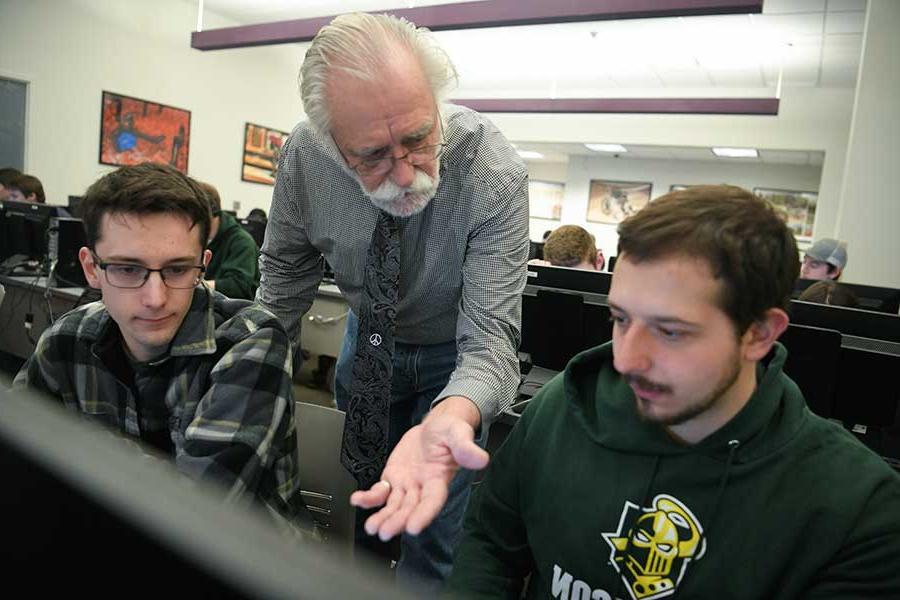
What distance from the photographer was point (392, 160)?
119 centimetres

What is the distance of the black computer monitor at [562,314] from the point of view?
2.24m

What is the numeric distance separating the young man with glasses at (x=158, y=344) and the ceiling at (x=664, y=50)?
3.99 metres

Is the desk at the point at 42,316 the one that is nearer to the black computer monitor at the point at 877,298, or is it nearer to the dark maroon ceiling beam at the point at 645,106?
the black computer monitor at the point at 877,298

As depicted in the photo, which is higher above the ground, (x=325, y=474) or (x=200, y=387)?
(x=200, y=387)

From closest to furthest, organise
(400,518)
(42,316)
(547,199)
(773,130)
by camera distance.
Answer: (400,518) < (42,316) < (773,130) < (547,199)

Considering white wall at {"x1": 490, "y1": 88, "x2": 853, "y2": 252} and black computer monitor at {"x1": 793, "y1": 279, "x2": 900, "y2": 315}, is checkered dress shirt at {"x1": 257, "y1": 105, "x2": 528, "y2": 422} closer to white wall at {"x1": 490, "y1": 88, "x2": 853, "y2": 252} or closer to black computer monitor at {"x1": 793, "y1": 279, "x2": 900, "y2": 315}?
black computer monitor at {"x1": 793, "y1": 279, "x2": 900, "y2": 315}

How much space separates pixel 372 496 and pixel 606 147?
9737 mm

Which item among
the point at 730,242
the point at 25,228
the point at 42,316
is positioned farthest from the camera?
the point at 25,228

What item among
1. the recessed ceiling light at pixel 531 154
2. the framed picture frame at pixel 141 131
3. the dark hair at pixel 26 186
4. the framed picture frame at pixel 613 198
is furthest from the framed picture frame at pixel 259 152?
the framed picture frame at pixel 613 198

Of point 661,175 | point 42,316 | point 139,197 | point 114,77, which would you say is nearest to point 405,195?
point 139,197

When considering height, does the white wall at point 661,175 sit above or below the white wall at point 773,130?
below

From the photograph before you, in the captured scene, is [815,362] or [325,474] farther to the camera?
[815,362]

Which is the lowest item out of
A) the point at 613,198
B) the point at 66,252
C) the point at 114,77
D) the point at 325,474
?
the point at 325,474

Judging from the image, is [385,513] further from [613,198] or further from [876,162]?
[613,198]
